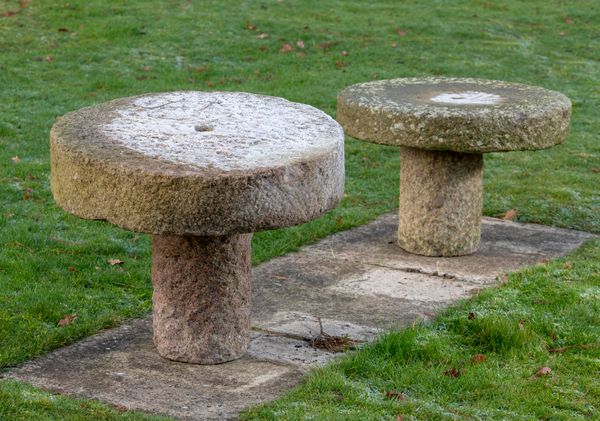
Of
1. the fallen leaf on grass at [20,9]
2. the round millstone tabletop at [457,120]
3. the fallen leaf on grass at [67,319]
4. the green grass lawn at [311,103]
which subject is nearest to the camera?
the green grass lawn at [311,103]

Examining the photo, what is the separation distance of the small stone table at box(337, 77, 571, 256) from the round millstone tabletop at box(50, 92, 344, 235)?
1247mm

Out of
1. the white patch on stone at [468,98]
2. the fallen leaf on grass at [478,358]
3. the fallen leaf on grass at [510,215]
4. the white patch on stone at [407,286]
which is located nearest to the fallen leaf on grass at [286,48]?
the fallen leaf on grass at [510,215]

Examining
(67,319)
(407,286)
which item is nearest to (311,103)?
(407,286)

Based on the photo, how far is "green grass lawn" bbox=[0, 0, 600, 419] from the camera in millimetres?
5363

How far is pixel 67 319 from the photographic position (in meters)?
6.02

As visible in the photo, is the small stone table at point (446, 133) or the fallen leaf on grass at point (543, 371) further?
the small stone table at point (446, 133)

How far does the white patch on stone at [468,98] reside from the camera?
23.6 ft

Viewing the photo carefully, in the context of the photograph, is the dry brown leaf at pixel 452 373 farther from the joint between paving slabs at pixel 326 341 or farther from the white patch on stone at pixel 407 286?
the white patch on stone at pixel 407 286

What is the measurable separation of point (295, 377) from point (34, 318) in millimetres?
1587

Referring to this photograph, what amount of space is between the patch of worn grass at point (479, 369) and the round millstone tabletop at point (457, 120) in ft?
3.06

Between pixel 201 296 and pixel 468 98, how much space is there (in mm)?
2760

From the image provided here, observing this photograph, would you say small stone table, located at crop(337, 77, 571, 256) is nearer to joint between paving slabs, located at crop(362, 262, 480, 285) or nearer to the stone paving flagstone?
the stone paving flagstone

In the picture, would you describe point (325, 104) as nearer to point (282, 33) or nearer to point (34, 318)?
point (282, 33)

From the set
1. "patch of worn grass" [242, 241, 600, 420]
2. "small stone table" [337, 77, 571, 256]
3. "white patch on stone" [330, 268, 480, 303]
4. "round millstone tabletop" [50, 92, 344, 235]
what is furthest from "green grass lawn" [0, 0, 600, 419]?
"round millstone tabletop" [50, 92, 344, 235]
